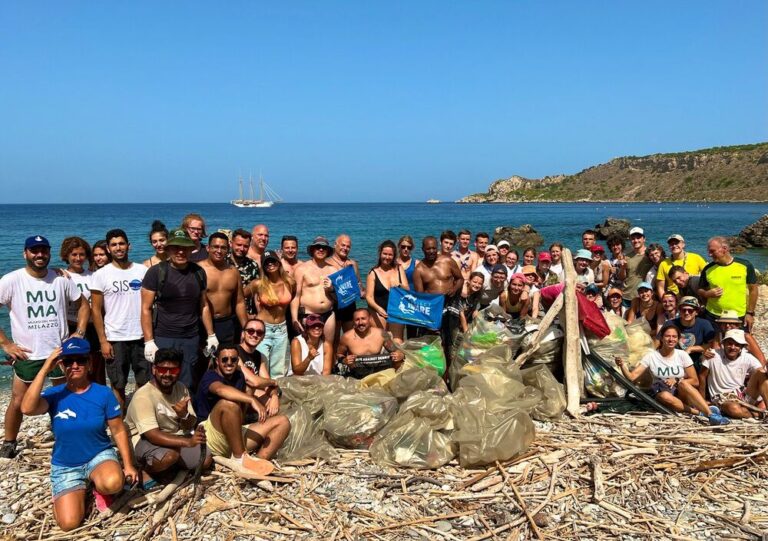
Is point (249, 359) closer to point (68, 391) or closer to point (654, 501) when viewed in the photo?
point (68, 391)

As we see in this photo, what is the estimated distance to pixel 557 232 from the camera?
5347 centimetres

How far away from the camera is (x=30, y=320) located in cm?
497

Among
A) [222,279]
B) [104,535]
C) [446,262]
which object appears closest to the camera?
[104,535]

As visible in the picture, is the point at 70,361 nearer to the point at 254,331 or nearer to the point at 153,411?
the point at 153,411

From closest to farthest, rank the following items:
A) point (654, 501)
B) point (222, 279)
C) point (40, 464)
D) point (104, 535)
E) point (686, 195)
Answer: point (104, 535)
point (654, 501)
point (40, 464)
point (222, 279)
point (686, 195)

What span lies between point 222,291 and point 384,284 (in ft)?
6.82

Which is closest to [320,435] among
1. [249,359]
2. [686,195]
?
[249,359]

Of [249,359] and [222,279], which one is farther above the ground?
[222,279]

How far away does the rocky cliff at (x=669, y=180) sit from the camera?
10131 centimetres

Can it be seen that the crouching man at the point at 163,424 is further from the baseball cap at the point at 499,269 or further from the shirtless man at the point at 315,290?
the baseball cap at the point at 499,269

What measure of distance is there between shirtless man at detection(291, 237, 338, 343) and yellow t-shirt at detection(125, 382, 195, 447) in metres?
2.22

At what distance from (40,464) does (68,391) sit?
1.52 m

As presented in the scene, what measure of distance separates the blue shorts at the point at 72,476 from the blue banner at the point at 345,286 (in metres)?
3.14

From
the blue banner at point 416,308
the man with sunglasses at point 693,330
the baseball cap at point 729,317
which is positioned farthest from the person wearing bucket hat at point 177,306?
the baseball cap at point 729,317
